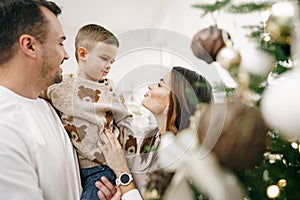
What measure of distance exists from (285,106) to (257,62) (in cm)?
13

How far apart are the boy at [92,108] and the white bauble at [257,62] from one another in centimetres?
64

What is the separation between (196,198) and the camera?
2.10ft

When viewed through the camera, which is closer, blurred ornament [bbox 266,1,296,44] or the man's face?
blurred ornament [bbox 266,1,296,44]

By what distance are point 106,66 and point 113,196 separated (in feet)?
1.36

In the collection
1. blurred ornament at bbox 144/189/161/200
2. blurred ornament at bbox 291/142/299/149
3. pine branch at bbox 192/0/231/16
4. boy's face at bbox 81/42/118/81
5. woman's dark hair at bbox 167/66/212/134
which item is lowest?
boy's face at bbox 81/42/118/81

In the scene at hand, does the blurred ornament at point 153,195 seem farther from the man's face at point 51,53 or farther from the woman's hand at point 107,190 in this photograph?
the man's face at point 51,53

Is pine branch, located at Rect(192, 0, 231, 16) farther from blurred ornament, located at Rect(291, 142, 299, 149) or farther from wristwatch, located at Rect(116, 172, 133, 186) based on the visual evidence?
wristwatch, located at Rect(116, 172, 133, 186)

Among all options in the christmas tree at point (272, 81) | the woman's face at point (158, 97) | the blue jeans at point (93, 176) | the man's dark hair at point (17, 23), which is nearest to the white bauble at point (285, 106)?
the christmas tree at point (272, 81)

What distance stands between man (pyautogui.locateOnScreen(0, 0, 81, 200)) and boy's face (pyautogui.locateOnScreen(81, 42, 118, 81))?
88mm

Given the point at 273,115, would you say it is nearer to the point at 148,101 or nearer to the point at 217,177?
the point at 217,177

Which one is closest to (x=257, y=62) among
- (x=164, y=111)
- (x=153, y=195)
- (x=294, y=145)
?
(x=294, y=145)

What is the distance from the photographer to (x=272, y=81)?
2.15 feet

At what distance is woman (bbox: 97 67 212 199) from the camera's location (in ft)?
2.78

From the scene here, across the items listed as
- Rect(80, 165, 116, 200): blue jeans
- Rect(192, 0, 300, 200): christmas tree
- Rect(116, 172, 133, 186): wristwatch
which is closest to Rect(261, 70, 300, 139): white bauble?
Rect(192, 0, 300, 200): christmas tree
